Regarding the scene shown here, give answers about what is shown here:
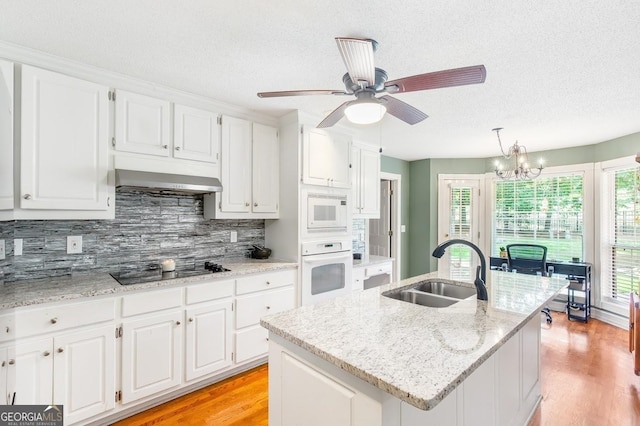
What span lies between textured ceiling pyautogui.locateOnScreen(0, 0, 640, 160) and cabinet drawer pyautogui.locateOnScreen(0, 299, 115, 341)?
1.55 meters

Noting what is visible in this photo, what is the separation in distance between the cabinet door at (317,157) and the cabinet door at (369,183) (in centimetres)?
83

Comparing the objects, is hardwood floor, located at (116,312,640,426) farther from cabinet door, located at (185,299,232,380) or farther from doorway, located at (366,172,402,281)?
doorway, located at (366,172,402,281)

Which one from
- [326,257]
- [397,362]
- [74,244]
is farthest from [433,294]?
[74,244]

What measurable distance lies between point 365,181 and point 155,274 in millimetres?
2590

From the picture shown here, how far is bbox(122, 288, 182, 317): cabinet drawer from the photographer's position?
6.77 feet

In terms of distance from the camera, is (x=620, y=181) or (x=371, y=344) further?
(x=620, y=181)

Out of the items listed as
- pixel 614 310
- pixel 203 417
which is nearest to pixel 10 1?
→ pixel 203 417

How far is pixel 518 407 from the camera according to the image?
1901 mm

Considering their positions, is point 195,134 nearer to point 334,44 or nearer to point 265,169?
point 265,169

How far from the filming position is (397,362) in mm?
1050

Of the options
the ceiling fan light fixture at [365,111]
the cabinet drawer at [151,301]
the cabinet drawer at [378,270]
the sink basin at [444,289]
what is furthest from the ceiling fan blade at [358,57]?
the cabinet drawer at [378,270]

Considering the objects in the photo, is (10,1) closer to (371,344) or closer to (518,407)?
(371,344)

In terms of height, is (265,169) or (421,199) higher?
(265,169)

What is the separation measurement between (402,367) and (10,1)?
2.36 meters
